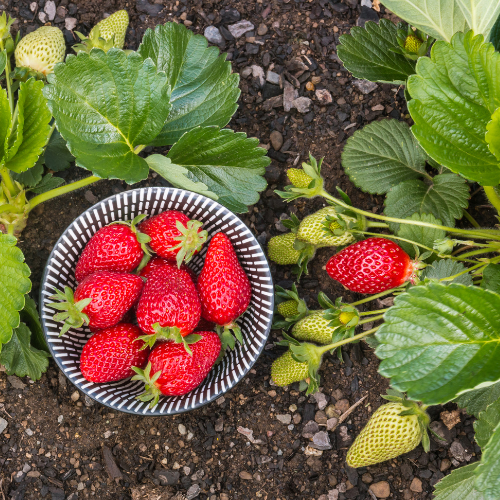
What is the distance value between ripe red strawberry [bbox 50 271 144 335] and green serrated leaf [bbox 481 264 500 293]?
0.72m

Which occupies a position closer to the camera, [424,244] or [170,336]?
[170,336]

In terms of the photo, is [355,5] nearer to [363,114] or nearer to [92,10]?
[363,114]

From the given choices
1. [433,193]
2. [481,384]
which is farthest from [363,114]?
[481,384]

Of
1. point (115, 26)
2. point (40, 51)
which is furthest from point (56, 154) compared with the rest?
point (115, 26)

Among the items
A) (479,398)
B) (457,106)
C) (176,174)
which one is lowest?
(479,398)

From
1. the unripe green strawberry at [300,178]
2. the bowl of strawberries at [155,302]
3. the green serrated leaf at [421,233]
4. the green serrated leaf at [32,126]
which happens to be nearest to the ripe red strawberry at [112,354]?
the bowl of strawberries at [155,302]

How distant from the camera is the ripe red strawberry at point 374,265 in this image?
1247 mm

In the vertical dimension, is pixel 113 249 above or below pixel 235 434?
above

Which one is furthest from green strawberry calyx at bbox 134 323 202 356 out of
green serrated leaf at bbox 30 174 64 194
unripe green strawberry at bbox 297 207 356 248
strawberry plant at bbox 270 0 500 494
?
green serrated leaf at bbox 30 174 64 194

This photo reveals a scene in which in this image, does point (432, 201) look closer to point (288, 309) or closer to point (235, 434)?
point (288, 309)

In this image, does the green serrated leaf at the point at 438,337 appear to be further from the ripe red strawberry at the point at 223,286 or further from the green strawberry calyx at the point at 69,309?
the green strawberry calyx at the point at 69,309

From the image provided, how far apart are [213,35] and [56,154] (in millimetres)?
520

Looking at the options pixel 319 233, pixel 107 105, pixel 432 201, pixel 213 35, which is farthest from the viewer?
pixel 213 35

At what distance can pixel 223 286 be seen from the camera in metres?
1.20
